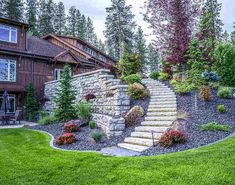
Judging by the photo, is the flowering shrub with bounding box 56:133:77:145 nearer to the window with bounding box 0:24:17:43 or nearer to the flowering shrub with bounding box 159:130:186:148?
the flowering shrub with bounding box 159:130:186:148

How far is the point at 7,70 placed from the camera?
62.5ft

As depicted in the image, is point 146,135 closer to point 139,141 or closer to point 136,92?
point 139,141

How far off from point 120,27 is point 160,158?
4139 centimetres

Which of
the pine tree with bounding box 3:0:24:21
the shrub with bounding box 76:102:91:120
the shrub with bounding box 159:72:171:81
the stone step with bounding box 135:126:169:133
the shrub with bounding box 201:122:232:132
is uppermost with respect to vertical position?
the pine tree with bounding box 3:0:24:21

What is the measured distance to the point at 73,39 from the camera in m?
29.9

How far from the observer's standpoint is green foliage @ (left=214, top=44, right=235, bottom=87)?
15978 mm

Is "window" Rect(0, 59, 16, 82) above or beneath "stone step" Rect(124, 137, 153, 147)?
above

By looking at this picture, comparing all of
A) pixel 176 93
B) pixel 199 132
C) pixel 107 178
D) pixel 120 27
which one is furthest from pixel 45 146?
pixel 120 27

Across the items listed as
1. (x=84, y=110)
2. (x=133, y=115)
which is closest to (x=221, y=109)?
(x=133, y=115)

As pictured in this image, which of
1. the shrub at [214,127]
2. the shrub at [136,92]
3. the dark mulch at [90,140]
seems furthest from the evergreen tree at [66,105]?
the shrub at [214,127]

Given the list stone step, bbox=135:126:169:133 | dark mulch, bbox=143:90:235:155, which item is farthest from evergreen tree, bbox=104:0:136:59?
stone step, bbox=135:126:169:133

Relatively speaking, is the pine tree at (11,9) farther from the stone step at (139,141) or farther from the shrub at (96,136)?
the stone step at (139,141)

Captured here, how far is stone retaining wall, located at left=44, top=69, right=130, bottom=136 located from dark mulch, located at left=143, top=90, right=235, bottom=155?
2.29 meters

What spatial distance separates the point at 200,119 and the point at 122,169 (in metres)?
4.36
